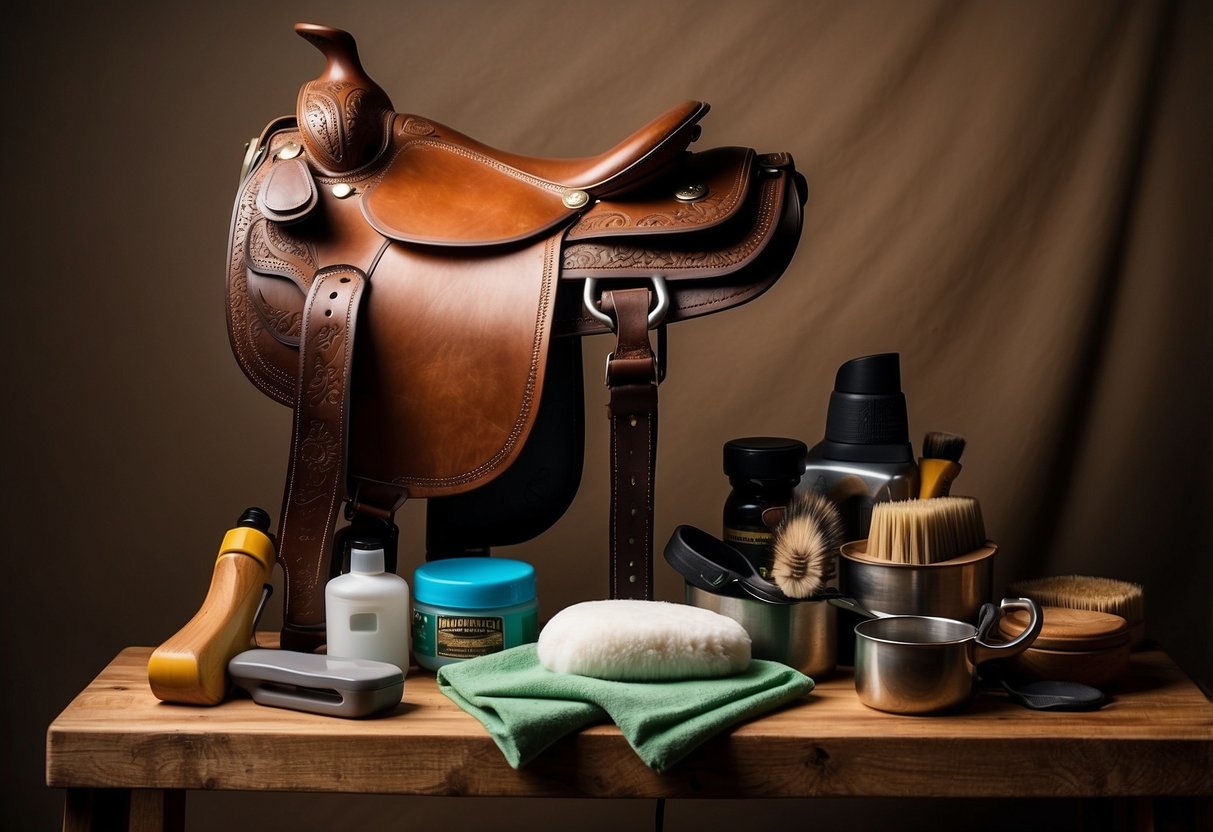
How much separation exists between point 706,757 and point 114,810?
518 mm

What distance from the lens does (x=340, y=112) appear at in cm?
118

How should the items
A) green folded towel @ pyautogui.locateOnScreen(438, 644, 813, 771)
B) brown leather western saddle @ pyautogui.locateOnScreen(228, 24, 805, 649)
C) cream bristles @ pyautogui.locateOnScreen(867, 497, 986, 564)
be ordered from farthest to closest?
1. brown leather western saddle @ pyautogui.locateOnScreen(228, 24, 805, 649)
2. cream bristles @ pyautogui.locateOnScreen(867, 497, 986, 564)
3. green folded towel @ pyautogui.locateOnScreen(438, 644, 813, 771)

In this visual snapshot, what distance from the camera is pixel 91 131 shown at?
5.49ft

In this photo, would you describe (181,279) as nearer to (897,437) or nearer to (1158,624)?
(897,437)

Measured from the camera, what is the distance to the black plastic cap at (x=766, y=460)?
1.05m

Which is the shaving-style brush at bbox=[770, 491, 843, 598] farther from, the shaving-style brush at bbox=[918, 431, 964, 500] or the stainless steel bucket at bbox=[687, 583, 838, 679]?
the shaving-style brush at bbox=[918, 431, 964, 500]

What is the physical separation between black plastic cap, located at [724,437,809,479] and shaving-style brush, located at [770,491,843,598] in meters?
0.04

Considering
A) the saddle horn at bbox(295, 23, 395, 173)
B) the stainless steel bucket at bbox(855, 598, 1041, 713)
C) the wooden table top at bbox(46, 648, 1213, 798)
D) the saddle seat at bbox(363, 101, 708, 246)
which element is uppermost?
the saddle horn at bbox(295, 23, 395, 173)

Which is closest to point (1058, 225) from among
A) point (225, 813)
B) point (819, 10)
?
point (819, 10)

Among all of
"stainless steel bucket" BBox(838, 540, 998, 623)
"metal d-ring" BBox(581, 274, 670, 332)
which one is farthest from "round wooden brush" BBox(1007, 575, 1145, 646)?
"metal d-ring" BBox(581, 274, 670, 332)

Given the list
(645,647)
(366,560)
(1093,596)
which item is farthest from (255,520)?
(1093,596)

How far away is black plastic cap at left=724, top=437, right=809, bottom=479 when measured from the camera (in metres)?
1.05

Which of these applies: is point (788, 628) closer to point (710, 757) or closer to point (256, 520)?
point (710, 757)

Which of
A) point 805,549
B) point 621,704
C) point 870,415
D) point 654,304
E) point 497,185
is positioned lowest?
point 621,704
